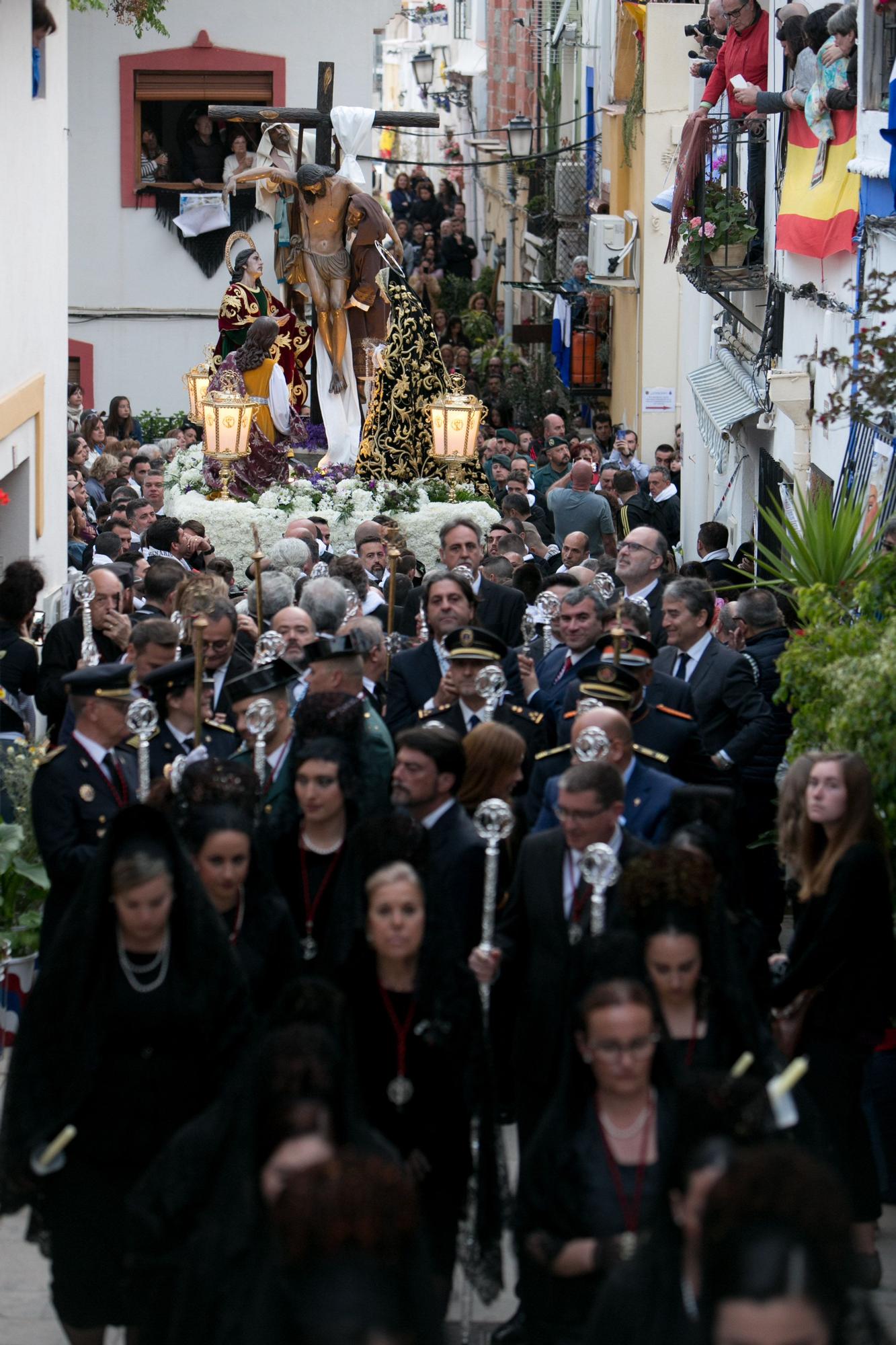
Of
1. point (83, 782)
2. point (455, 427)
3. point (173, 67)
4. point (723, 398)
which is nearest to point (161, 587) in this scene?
point (83, 782)

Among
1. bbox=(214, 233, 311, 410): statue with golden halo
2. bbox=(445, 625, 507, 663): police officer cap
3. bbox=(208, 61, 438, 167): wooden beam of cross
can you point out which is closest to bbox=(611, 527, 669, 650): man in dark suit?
bbox=(445, 625, 507, 663): police officer cap

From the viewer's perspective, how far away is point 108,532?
13.4 m

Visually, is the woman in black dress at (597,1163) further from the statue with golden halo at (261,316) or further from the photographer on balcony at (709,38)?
the statue with golden halo at (261,316)

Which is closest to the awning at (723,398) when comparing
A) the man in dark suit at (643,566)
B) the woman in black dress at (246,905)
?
the man in dark suit at (643,566)

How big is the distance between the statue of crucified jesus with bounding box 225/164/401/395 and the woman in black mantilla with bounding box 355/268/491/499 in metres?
2.20

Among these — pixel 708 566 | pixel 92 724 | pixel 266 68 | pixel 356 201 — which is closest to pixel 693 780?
pixel 92 724

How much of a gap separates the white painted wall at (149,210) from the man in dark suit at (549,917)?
79.4ft

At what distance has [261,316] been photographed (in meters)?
19.8

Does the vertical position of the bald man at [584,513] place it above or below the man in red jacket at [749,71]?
below

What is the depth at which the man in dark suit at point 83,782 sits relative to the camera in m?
6.00

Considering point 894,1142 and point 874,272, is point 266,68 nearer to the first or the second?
point 874,272

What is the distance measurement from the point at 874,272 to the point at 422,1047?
13.7 ft

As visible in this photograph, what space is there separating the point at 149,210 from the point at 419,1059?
2594cm

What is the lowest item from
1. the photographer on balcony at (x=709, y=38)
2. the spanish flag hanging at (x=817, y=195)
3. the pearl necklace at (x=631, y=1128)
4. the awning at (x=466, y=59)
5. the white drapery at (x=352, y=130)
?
the pearl necklace at (x=631, y=1128)
